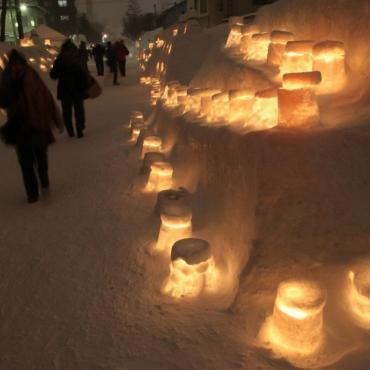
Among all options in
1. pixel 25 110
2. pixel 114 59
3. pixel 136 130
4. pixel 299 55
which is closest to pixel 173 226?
pixel 299 55

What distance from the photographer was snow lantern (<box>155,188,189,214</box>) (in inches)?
137

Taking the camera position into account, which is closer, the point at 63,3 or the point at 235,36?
the point at 235,36

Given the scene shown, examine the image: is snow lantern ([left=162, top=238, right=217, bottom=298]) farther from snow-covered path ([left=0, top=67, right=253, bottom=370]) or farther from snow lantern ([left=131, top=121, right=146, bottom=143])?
snow lantern ([left=131, top=121, right=146, bottom=143])

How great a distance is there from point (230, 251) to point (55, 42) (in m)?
21.8

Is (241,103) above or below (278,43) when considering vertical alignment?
below

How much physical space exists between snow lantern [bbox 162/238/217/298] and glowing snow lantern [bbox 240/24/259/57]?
322 centimetres

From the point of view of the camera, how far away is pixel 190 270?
8.97ft

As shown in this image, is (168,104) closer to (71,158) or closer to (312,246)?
(71,158)

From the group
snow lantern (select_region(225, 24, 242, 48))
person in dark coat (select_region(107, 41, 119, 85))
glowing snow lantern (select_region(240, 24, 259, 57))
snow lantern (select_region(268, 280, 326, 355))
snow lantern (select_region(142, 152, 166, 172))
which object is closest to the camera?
snow lantern (select_region(268, 280, 326, 355))

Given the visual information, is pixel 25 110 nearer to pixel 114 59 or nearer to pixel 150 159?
pixel 150 159

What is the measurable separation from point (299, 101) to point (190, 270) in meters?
1.48

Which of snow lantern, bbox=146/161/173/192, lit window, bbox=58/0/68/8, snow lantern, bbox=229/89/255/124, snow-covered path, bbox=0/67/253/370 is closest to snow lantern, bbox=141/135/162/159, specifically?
snow-covered path, bbox=0/67/253/370

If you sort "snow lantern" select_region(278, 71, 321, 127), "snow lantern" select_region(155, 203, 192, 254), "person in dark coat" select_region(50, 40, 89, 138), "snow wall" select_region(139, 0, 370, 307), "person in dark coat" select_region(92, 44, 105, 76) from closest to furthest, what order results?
1. "snow wall" select_region(139, 0, 370, 307)
2. "snow lantern" select_region(278, 71, 321, 127)
3. "snow lantern" select_region(155, 203, 192, 254)
4. "person in dark coat" select_region(50, 40, 89, 138)
5. "person in dark coat" select_region(92, 44, 105, 76)

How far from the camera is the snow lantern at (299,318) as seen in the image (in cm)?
207
